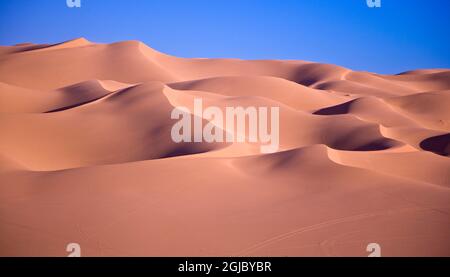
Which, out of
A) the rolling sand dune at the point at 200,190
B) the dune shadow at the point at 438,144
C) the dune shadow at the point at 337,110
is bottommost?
the rolling sand dune at the point at 200,190

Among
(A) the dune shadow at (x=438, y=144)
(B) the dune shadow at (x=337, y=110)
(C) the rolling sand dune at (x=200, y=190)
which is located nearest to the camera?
(C) the rolling sand dune at (x=200, y=190)

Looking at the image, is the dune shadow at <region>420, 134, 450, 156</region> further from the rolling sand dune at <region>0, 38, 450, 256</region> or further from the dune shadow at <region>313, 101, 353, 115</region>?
the dune shadow at <region>313, 101, 353, 115</region>

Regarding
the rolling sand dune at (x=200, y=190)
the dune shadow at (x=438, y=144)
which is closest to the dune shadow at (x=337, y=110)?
the rolling sand dune at (x=200, y=190)

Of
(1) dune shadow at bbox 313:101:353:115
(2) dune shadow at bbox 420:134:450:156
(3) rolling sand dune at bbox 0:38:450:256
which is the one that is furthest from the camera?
(1) dune shadow at bbox 313:101:353:115

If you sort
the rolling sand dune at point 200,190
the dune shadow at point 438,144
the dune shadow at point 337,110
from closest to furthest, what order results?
the rolling sand dune at point 200,190 < the dune shadow at point 438,144 < the dune shadow at point 337,110

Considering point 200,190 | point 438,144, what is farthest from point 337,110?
point 200,190

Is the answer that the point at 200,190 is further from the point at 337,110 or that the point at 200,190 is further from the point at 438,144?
the point at 337,110

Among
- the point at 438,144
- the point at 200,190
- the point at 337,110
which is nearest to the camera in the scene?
the point at 200,190

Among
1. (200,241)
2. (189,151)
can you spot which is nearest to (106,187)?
(200,241)

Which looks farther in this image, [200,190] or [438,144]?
[438,144]

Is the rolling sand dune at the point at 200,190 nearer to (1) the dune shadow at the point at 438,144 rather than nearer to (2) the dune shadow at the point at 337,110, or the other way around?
(1) the dune shadow at the point at 438,144

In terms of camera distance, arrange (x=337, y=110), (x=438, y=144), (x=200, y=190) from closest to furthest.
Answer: (x=200, y=190)
(x=438, y=144)
(x=337, y=110)

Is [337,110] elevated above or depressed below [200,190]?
above

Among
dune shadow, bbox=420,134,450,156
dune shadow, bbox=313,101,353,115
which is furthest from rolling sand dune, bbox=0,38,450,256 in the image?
dune shadow, bbox=313,101,353,115
